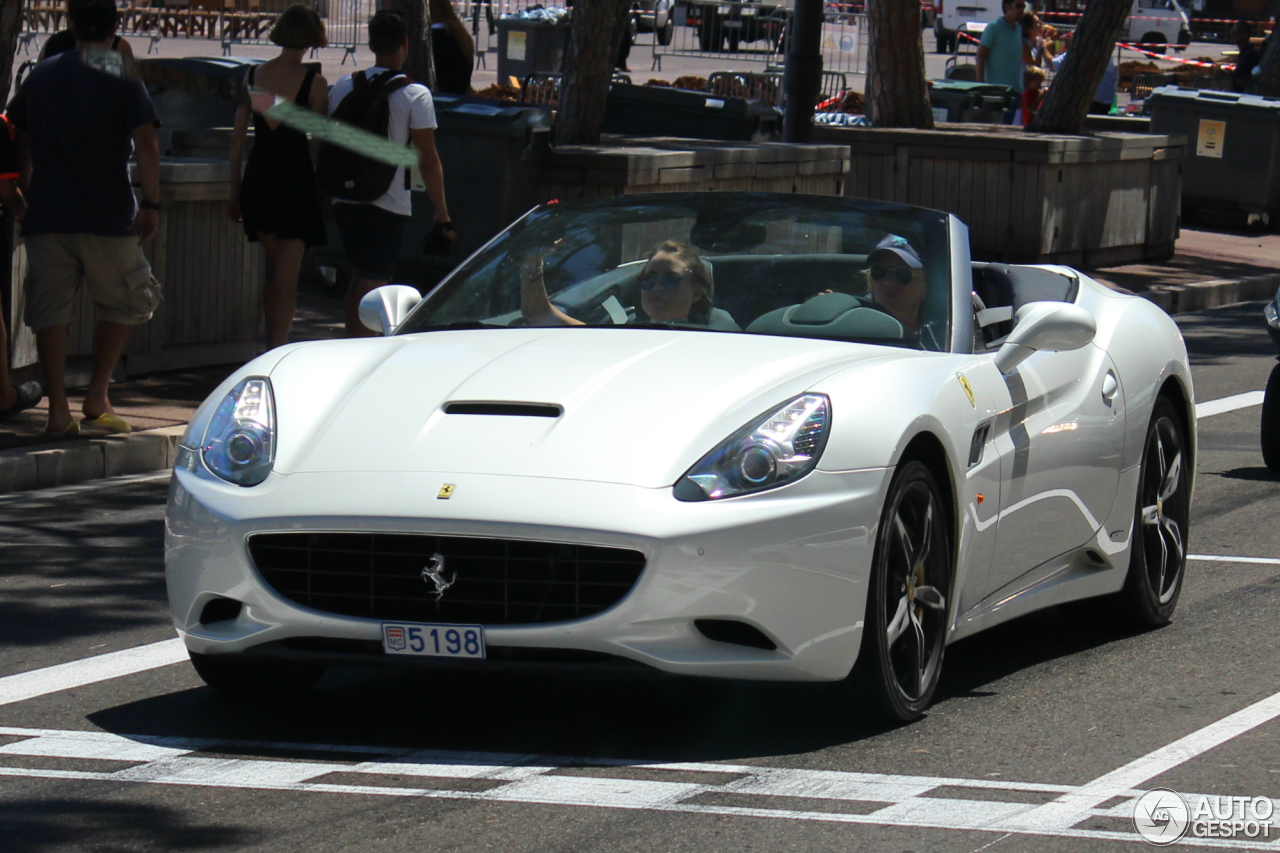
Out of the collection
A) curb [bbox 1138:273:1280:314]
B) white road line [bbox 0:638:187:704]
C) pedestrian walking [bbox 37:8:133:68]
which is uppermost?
pedestrian walking [bbox 37:8:133:68]

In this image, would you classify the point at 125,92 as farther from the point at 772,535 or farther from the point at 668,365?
the point at 772,535

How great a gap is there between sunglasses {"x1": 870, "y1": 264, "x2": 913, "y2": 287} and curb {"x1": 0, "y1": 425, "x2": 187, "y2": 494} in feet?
13.0

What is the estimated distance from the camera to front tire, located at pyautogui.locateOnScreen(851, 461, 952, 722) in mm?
5156

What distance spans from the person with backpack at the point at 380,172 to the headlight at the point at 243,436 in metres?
5.55

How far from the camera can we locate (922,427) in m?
5.30

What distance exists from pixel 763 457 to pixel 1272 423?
226 inches

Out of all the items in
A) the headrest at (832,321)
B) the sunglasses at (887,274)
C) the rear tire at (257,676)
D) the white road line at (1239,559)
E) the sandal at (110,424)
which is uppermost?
the sunglasses at (887,274)

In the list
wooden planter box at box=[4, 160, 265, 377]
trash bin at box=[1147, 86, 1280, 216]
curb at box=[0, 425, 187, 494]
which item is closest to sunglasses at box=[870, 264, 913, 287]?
curb at box=[0, 425, 187, 494]

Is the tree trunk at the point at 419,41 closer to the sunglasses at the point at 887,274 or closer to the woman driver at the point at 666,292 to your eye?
the woman driver at the point at 666,292

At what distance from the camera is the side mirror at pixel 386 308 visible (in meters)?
6.32

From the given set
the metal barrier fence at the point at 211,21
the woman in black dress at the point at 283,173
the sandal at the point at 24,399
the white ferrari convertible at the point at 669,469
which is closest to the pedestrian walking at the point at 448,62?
the woman in black dress at the point at 283,173

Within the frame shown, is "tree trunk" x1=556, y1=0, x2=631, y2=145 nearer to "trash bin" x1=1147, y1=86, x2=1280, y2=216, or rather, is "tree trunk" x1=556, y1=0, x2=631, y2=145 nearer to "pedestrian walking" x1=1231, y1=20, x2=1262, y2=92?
"trash bin" x1=1147, y1=86, x2=1280, y2=216

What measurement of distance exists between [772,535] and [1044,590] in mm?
1638

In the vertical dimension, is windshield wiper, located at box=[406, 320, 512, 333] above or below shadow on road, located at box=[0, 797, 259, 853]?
above
